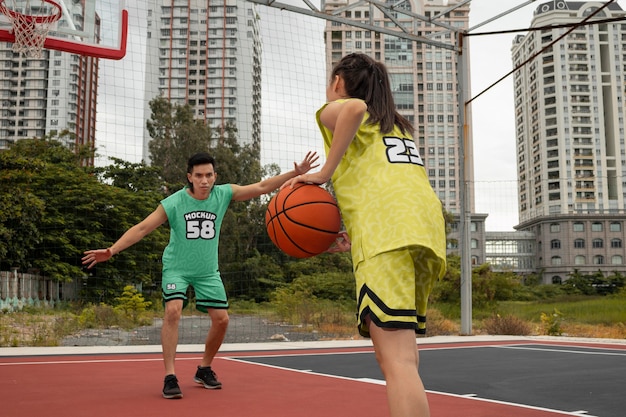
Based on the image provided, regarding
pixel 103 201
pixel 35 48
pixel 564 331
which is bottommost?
pixel 564 331

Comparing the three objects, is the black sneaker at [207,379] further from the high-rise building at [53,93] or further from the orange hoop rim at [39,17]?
the high-rise building at [53,93]

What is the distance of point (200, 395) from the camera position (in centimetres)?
414

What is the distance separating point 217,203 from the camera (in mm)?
4402

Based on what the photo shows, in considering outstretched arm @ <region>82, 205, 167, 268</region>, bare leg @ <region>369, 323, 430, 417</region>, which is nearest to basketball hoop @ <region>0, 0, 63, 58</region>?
outstretched arm @ <region>82, 205, 167, 268</region>

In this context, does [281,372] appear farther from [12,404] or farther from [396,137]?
[396,137]

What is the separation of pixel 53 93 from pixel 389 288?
1289 inches

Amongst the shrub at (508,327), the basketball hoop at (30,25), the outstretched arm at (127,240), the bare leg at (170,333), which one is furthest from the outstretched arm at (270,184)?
the shrub at (508,327)

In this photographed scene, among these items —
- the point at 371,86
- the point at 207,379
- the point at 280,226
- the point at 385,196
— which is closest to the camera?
the point at 385,196

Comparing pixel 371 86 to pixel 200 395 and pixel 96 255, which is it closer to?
pixel 96 255

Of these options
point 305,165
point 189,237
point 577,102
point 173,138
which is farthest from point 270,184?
point 577,102

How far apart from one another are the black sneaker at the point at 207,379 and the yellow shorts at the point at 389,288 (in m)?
2.60

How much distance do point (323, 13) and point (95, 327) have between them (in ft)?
23.2

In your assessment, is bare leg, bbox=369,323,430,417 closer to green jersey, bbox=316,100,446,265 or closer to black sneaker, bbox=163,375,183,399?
green jersey, bbox=316,100,446,265

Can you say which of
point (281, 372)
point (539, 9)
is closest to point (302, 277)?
point (281, 372)
